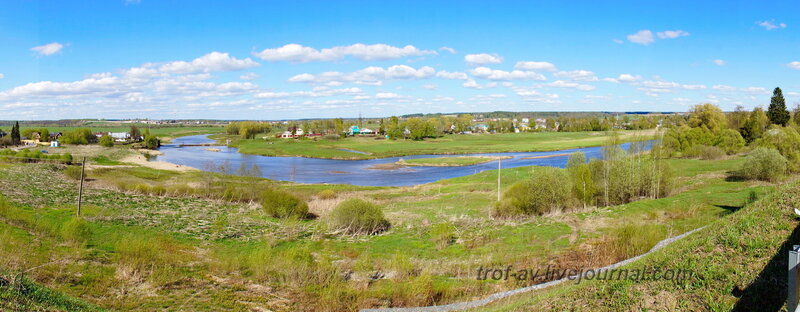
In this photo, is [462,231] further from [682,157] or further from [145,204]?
[682,157]

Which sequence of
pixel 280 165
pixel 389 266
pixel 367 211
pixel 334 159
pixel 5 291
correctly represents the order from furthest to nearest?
pixel 334 159 → pixel 280 165 → pixel 367 211 → pixel 389 266 → pixel 5 291

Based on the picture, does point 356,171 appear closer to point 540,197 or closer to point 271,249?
point 540,197

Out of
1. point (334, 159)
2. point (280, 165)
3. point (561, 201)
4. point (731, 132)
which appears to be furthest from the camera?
point (334, 159)

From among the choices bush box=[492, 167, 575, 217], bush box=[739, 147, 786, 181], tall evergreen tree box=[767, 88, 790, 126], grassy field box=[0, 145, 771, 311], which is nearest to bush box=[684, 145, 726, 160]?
tall evergreen tree box=[767, 88, 790, 126]

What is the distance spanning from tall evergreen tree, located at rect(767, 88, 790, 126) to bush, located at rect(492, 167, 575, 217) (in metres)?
66.2

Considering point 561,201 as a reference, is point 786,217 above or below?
above

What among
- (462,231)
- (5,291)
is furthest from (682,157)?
(5,291)

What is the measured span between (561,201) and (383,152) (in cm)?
7277

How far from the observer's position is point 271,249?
60.3 ft

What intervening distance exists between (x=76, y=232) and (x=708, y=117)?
82.7 m

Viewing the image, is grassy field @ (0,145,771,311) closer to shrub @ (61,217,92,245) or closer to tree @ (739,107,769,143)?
shrub @ (61,217,92,245)

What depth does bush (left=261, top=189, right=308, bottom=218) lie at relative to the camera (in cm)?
2848

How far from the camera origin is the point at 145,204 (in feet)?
97.6

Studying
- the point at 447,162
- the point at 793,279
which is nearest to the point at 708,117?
the point at 447,162
